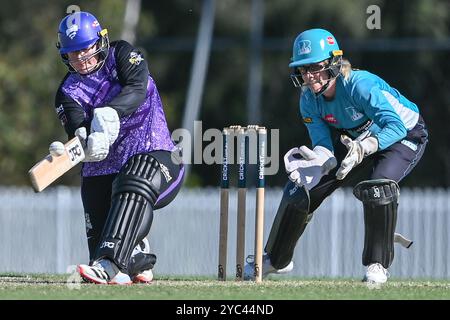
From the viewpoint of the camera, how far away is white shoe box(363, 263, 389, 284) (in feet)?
26.2

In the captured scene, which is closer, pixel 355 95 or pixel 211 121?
pixel 355 95

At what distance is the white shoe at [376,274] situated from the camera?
26.2 feet

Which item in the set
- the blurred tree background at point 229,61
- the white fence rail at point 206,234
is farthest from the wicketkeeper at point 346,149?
the blurred tree background at point 229,61

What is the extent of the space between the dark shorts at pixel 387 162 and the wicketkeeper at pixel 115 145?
41.0 inches

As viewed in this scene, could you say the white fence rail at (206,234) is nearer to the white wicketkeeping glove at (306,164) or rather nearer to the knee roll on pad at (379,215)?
the white wicketkeeping glove at (306,164)

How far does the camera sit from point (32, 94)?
85.0 feet

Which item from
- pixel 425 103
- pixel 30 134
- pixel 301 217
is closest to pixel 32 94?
pixel 30 134

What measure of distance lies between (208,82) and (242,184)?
23.6m

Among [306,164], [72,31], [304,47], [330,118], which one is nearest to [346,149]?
[330,118]

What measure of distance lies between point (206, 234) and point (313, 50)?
9.61 metres

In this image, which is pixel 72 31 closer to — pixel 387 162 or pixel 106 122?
pixel 106 122

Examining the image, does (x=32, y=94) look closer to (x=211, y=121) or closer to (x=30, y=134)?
(x=30, y=134)

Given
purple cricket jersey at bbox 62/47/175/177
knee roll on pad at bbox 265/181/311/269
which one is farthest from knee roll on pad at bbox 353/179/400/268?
purple cricket jersey at bbox 62/47/175/177

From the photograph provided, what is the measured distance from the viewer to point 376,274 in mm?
8023
